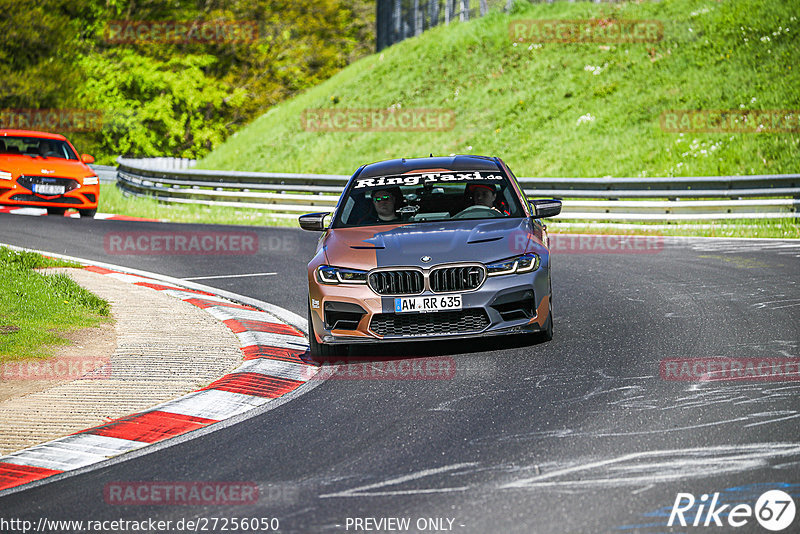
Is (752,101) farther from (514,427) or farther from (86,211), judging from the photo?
(514,427)

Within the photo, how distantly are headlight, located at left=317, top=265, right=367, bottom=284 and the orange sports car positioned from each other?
14041 mm

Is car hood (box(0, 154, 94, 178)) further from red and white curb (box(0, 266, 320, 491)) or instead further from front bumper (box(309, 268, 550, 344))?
front bumper (box(309, 268, 550, 344))

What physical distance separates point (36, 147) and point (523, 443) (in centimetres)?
1829

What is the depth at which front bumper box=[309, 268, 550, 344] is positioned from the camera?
773cm

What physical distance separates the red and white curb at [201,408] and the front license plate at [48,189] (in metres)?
11.8

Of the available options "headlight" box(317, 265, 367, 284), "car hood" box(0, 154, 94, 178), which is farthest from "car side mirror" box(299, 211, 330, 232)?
"car hood" box(0, 154, 94, 178)

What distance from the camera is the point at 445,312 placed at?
7.73 m

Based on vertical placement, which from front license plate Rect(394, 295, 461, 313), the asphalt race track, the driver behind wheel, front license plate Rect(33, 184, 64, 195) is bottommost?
front license plate Rect(33, 184, 64, 195)

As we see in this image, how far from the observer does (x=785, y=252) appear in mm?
14508

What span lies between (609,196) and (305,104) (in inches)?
1019

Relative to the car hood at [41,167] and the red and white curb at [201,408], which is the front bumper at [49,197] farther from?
the red and white curb at [201,408]

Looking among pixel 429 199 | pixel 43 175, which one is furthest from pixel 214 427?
pixel 43 175

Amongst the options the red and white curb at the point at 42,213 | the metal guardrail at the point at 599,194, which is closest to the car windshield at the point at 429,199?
the metal guardrail at the point at 599,194

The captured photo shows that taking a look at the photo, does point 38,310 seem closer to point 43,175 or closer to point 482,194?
point 482,194
